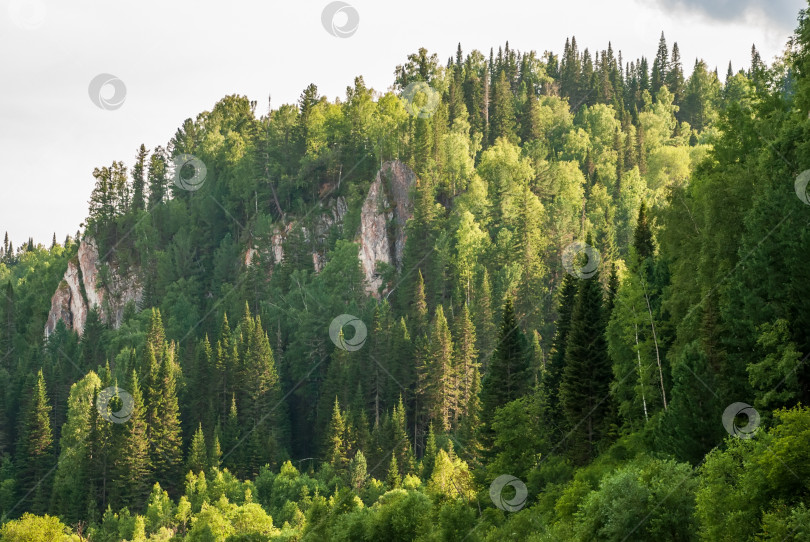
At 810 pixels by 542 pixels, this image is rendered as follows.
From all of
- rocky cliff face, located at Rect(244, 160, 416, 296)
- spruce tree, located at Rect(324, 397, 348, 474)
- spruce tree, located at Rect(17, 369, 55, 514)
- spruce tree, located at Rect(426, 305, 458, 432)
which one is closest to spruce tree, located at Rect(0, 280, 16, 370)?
spruce tree, located at Rect(17, 369, 55, 514)

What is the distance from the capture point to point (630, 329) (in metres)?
50.6

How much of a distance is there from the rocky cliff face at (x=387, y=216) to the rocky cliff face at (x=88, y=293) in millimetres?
47037

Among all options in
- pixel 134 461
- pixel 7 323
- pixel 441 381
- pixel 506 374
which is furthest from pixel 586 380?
pixel 7 323

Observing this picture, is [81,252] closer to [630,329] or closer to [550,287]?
[550,287]

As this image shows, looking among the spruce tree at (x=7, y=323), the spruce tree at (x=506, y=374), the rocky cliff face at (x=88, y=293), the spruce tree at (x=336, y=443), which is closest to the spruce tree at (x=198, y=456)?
the spruce tree at (x=336, y=443)

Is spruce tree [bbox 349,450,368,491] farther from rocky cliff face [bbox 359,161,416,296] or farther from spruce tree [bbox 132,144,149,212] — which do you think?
spruce tree [bbox 132,144,149,212]

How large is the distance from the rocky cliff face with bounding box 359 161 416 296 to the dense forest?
0.38m

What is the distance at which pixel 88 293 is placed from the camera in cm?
16738

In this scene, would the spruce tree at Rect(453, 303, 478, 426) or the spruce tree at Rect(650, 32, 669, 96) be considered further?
the spruce tree at Rect(650, 32, 669, 96)

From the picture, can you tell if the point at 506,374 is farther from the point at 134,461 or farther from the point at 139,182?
the point at 139,182

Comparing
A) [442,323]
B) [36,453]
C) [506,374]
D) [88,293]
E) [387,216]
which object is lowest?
[36,453]

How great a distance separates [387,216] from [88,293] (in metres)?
60.5

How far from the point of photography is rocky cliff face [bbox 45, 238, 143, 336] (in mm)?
163875

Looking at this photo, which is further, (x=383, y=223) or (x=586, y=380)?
(x=383, y=223)
